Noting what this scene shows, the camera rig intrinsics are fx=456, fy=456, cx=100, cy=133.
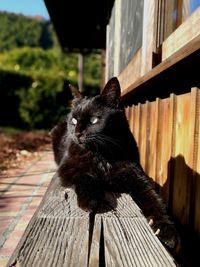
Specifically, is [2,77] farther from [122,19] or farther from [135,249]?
[135,249]

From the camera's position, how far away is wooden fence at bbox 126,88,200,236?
2166 mm

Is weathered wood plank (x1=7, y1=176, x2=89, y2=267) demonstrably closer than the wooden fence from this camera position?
Yes

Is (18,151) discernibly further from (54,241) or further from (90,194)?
(54,241)

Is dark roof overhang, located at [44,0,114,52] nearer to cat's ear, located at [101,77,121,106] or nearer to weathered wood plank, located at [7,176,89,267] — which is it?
cat's ear, located at [101,77,121,106]

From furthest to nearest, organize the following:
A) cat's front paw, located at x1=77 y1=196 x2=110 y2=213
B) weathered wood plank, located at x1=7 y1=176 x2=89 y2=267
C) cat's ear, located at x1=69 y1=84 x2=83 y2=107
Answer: cat's ear, located at x1=69 y1=84 x2=83 y2=107, cat's front paw, located at x1=77 y1=196 x2=110 y2=213, weathered wood plank, located at x1=7 y1=176 x2=89 y2=267

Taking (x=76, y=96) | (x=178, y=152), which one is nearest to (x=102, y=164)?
(x=178, y=152)

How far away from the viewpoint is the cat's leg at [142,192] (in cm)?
187

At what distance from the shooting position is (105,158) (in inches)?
97.3

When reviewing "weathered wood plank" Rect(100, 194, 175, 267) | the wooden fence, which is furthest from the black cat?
"weathered wood plank" Rect(100, 194, 175, 267)

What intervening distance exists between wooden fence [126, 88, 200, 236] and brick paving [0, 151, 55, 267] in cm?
106

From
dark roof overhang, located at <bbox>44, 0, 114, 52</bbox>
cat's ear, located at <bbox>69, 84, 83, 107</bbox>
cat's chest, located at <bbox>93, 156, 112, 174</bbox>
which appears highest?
dark roof overhang, located at <bbox>44, 0, 114, 52</bbox>

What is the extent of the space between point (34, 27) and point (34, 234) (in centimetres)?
4686

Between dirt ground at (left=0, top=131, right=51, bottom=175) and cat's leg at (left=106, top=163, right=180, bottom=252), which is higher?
cat's leg at (left=106, top=163, right=180, bottom=252)

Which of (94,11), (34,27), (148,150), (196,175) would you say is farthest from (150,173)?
(34,27)
